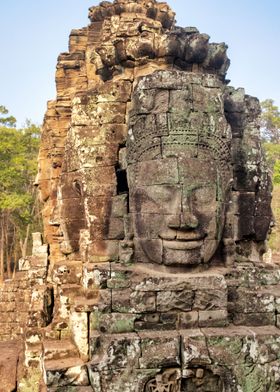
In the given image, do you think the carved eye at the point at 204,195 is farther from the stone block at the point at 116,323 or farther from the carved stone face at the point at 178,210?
the stone block at the point at 116,323

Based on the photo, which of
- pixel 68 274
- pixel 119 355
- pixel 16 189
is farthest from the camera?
pixel 16 189

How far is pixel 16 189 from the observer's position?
66.1 feet

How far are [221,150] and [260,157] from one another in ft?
3.58

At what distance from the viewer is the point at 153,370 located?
3688 mm

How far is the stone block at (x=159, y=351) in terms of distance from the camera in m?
3.67

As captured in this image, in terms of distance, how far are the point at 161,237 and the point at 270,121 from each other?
94.5ft

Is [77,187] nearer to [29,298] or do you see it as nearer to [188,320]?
[188,320]

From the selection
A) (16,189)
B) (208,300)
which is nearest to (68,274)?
(208,300)

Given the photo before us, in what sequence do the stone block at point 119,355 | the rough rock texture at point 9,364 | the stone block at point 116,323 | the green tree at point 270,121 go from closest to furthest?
the stone block at point 119,355
the stone block at point 116,323
the rough rock texture at point 9,364
the green tree at point 270,121

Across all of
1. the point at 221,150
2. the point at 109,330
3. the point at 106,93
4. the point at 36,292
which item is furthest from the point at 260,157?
the point at 36,292

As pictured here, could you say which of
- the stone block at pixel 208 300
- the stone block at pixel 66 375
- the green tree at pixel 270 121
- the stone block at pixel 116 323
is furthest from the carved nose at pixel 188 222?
the green tree at pixel 270 121

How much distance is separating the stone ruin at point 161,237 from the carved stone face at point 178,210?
0.04 feet

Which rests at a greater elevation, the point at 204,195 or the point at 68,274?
the point at 204,195

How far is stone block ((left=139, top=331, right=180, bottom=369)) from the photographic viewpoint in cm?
367
